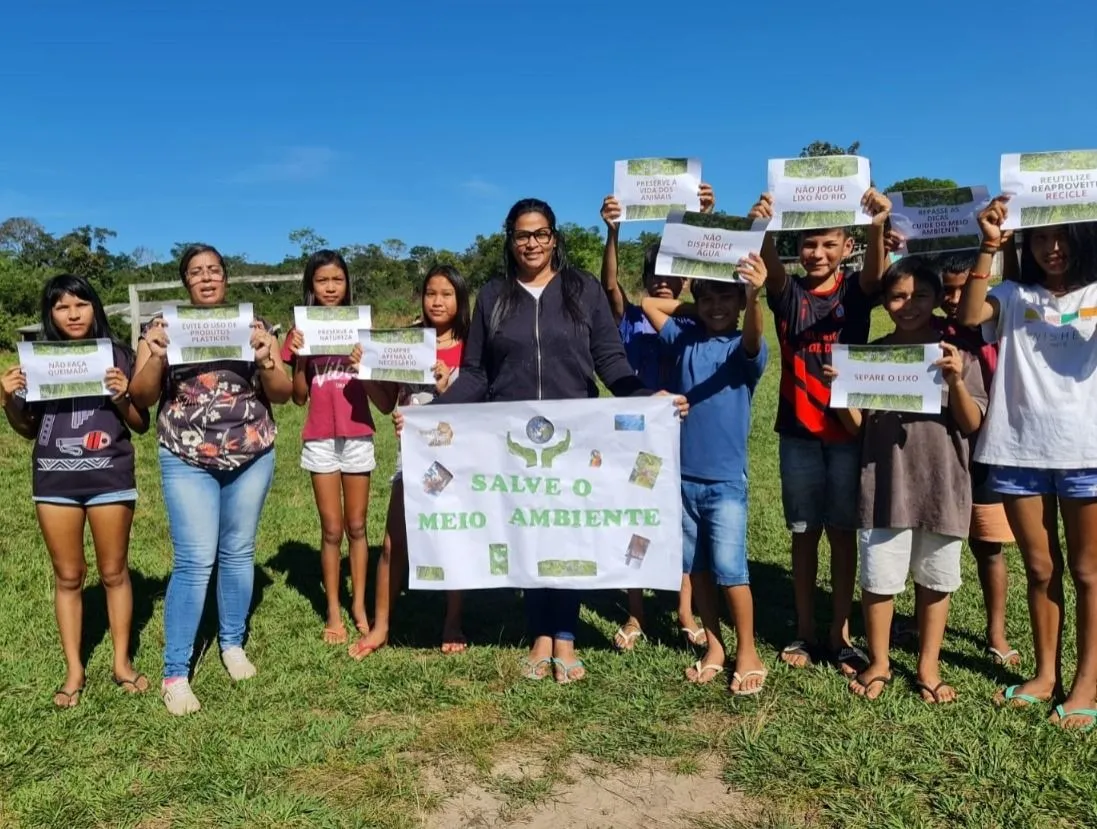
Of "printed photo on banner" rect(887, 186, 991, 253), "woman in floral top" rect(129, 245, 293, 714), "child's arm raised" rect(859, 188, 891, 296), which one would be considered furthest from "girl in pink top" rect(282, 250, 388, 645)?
"printed photo on banner" rect(887, 186, 991, 253)

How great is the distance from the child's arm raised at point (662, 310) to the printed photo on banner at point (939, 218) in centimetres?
107

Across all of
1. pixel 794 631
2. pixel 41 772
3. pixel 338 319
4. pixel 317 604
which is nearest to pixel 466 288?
pixel 338 319

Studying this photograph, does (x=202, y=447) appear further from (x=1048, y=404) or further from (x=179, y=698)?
(x=1048, y=404)

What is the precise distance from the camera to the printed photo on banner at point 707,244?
368 cm

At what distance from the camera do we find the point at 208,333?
12.9 ft

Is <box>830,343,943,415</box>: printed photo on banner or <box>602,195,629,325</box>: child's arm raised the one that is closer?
<box>830,343,943,415</box>: printed photo on banner

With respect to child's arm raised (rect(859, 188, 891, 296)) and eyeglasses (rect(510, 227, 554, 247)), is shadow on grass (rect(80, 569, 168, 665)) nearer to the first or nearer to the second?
eyeglasses (rect(510, 227, 554, 247))

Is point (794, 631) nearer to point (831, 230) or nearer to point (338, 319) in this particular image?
point (831, 230)

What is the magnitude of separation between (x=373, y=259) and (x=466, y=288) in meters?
32.2

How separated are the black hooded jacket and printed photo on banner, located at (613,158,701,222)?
434 millimetres

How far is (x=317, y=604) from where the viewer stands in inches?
220

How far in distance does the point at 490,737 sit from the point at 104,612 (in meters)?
3.19

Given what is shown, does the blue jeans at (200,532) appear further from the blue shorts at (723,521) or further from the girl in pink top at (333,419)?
the blue shorts at (723,521)

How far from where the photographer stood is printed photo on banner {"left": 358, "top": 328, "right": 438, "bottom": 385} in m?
4.33
